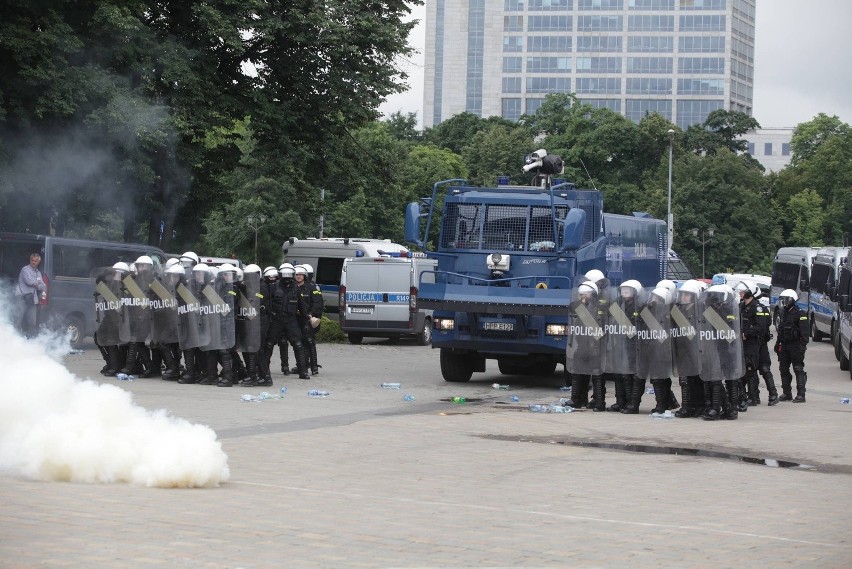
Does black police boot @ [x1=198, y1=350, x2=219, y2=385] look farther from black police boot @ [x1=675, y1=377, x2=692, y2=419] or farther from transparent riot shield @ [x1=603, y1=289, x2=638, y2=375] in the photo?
black police boot @ [x1=675, y1=377, x2=692, y2=419]

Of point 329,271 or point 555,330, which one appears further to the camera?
point 329,271

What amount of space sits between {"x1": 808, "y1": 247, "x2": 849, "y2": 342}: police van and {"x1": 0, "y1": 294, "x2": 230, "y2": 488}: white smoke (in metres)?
29.3

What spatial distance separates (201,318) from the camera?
823 inches

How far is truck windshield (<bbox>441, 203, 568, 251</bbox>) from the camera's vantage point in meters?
22.6

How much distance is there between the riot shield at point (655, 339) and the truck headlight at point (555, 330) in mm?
2667

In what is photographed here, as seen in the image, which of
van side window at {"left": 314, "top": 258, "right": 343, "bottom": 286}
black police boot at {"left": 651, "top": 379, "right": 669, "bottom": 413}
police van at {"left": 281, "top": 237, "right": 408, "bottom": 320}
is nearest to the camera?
black police boot at {"left": 651, "top": 379, "right": 669, "bottom": 413}

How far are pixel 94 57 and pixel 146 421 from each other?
20340mm

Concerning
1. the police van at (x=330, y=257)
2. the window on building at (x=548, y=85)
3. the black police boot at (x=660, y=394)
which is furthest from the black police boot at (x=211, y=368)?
the window on building at (x=548, y=85)

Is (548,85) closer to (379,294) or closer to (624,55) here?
(624,55)

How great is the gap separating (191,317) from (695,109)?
459 ft

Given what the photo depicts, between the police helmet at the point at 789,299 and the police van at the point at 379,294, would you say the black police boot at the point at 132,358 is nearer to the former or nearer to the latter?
the police helmet at the point at 789,299

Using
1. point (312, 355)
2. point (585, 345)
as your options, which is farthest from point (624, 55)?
point (585, 345)

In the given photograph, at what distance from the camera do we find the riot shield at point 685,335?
18266 mm

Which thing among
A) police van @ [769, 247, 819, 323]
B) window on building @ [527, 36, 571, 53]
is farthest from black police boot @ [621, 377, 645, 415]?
window on building @ [527, 36, 571, 53]
